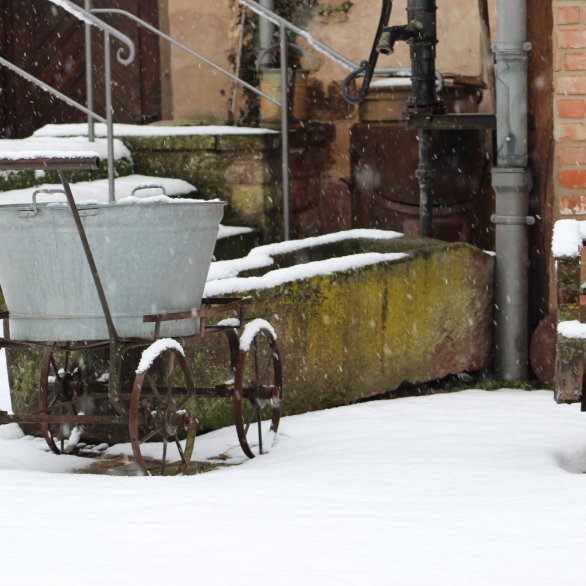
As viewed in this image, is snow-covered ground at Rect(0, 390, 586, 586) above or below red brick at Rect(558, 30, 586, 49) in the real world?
below

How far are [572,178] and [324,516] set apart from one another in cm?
292

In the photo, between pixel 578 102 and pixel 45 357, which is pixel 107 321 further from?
pixel 578 102

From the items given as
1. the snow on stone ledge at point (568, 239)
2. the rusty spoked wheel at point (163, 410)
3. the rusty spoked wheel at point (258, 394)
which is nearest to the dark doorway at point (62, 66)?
the rusty spoked wheel at point (258, 394)

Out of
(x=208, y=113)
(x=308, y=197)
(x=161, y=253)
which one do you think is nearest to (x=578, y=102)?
(x=161, y=253)

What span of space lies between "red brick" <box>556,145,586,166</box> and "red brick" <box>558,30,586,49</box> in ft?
1.39

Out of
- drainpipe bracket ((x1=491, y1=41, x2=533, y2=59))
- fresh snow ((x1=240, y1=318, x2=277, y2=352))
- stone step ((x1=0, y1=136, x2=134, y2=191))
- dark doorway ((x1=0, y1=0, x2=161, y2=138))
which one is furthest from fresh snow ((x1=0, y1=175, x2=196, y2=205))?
dark doorway ((x1=0, y1=0, x2=161, y2=138))

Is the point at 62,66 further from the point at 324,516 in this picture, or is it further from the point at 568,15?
the point at 324,516

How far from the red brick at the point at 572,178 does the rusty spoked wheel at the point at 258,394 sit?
160cm

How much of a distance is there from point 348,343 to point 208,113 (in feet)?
13.7

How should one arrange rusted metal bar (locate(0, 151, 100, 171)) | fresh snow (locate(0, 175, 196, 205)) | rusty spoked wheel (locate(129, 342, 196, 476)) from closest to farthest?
rusted metal bar (locate(0, 151, 100, 171)) → rusty spoked wheel (locate(129, 342, 196, 476)) → fresh snow (locate(0, 175, 196, 205))

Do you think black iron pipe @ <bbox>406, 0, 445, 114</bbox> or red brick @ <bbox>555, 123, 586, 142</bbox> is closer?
red brick @ <bbox>555, 123, 586, 142</bbox>

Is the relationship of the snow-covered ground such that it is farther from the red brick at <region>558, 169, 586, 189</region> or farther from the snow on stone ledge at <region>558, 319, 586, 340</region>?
the red brick at <region>558, 169, 586, 189</region>

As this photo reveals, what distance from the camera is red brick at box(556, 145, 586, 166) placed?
571 centimetres

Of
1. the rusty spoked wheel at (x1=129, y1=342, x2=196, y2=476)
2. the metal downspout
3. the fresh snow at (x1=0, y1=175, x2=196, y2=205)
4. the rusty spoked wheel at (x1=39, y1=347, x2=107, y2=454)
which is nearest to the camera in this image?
the rusty spoked wheel at (x1=129, y1=342, x2=196, y2=476)
